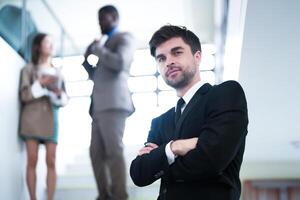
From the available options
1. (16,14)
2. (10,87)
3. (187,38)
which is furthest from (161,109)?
(16,14)

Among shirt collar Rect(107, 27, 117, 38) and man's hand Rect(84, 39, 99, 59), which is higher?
shirt collar Rect(107, 27, 117, 38)

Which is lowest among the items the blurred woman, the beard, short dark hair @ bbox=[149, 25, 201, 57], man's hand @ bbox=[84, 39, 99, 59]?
the blurred woman

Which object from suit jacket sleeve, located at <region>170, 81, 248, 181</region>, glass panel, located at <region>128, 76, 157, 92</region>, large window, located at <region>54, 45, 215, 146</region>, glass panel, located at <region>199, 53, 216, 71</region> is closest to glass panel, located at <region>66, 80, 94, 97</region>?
large window, located at <region>54, 45, 215, 146</region>

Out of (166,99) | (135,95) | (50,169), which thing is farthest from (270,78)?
(50,169)

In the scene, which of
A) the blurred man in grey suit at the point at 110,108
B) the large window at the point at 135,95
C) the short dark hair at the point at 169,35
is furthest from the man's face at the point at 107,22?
the short dark hair at the point at 169,35

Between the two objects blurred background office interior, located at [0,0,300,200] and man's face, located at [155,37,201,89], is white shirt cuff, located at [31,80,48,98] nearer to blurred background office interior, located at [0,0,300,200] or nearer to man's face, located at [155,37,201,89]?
blurred background office interior, located at [0,0,300,200]

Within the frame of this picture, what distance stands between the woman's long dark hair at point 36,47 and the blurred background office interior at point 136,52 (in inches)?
1.2

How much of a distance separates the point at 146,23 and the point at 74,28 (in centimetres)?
38

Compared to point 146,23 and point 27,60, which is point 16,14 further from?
point 146,23

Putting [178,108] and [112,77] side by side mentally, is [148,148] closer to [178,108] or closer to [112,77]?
[178,108]

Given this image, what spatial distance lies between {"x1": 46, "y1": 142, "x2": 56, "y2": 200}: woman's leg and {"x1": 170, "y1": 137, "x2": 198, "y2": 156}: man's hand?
101cm

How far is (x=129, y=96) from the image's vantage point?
1.87 m

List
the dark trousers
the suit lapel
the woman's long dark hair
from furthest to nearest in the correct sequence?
the woman's long dark hair < the dark trousers < the suit lapel

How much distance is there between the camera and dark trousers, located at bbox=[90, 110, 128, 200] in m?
1.83
